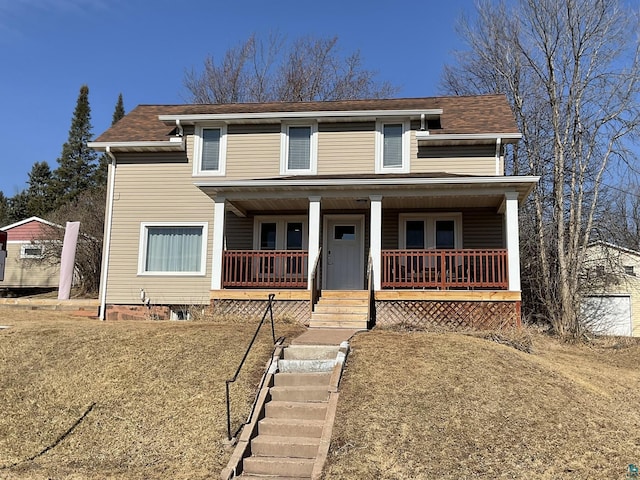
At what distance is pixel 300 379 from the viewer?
Answer: 299 inches

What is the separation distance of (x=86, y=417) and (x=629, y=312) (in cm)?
2036

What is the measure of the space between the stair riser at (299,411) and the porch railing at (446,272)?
18.6 feet

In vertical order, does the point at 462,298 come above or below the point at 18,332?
above

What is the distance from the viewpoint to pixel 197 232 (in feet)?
48.6

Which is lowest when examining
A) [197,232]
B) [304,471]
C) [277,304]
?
[304,471]

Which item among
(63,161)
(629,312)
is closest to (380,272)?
(629,312)

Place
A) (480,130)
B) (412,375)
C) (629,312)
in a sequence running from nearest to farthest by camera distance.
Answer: (412,375)
(480,130)
(629,312)

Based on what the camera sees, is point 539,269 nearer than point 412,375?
No

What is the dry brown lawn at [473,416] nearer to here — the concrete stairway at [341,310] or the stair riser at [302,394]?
the stair riser at [302,394]

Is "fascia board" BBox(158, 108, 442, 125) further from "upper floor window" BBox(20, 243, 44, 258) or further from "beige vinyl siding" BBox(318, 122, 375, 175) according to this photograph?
"upper floor window" BBox(20, 243, 44, 258)

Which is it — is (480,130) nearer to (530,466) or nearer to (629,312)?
(530,466)

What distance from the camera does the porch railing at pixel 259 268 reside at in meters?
12.7

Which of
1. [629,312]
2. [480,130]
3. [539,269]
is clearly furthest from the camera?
[629,312]

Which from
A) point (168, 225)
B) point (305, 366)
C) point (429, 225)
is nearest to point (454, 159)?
point (429, 225)
